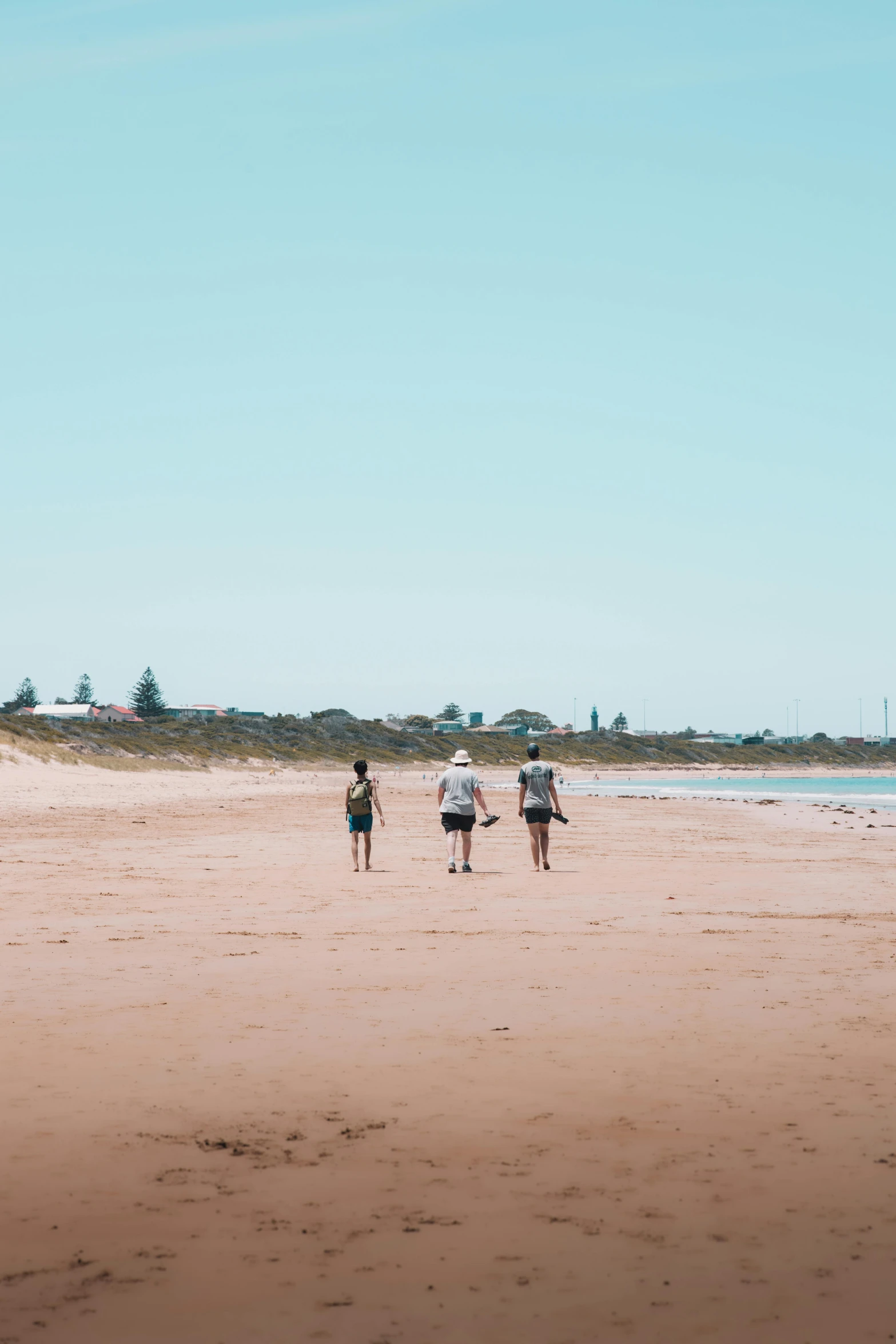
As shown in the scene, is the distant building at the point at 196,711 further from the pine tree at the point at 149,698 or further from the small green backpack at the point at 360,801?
the small green backpack at the point at 360,801

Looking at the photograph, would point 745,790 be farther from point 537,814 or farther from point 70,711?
point 70,711

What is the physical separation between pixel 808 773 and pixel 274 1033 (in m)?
132

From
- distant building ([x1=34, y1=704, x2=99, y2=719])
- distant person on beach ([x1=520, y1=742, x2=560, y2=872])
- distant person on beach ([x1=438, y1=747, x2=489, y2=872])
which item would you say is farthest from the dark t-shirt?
distant building ([x1=34, y1=704, x2=99, y2=719])

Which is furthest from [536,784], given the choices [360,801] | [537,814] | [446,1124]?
[446,1124]

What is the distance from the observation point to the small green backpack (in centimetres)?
1616

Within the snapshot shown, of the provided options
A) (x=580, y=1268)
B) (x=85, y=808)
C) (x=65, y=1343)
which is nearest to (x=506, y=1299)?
(x=580, y=1268)

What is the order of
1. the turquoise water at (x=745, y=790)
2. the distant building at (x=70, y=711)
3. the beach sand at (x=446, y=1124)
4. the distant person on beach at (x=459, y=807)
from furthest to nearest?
the distant building at (x=70, y=711), the turquoise water at (x=745, y=790), the distant person on beach at (x=459, y=807), the beach sand at (x=446, y=1124)

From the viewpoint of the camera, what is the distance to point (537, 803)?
1614cm

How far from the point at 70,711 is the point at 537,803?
139535mm

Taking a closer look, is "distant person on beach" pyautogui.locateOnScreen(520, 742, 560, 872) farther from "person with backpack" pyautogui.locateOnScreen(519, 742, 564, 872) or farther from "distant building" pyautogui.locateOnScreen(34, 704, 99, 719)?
"distant building" pyautogui.locateOnScreen(34, 704, 99, 719)

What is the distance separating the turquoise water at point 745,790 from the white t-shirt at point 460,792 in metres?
30.5

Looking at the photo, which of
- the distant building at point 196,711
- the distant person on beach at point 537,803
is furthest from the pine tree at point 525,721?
the distant person on beach at point 537,803

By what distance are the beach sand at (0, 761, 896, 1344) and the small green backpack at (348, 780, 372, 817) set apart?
12.4ft

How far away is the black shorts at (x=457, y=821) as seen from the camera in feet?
52.9
